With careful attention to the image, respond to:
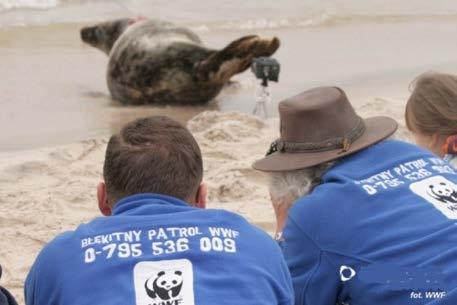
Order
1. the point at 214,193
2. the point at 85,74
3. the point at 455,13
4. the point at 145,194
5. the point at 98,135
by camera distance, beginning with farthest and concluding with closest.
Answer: the point at 455,13, the point at 85,74, the point at 98,135, the point at 214,193, the point at 145,194

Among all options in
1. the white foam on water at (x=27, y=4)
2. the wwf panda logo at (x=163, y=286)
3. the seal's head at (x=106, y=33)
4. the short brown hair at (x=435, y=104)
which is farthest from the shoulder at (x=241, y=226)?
the white foam on water at (x=27, y=4)

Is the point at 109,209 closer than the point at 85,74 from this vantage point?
Yes

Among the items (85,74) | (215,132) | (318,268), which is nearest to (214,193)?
(215,132)

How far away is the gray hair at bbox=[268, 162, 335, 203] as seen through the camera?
3.10m

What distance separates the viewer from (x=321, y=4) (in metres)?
15.8

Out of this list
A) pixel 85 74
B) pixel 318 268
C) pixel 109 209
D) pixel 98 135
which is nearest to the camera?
pixel 109 209

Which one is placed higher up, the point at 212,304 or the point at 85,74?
the point at 212,304

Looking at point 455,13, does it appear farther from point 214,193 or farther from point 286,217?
point 286,217

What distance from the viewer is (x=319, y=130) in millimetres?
3123

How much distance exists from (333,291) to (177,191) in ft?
2.28

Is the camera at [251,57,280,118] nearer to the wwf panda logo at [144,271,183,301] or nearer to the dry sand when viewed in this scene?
the dry sand

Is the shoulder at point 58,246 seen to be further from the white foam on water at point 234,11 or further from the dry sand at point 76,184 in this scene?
the white foam on water at point 234,11

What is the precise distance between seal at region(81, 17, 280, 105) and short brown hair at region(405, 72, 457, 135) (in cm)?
503

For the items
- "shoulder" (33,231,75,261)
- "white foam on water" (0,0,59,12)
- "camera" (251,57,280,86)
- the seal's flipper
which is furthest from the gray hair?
"white foam on water" (0,0,59,12)
